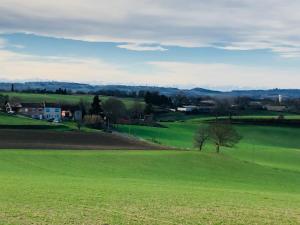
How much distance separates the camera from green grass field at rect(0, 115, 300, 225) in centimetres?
1950

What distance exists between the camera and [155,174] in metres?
52.0

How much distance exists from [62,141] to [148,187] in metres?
49.0

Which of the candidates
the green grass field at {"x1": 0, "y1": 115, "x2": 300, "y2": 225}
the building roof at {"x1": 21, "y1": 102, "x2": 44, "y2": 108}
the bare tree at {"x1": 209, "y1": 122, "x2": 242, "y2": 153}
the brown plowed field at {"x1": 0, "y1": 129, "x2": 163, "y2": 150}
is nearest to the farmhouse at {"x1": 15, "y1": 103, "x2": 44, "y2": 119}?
the building roof at {"x1": 21, "y1": 102, "x2": 44, "y2": 108}

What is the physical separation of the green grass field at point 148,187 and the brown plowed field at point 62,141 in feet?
26.3

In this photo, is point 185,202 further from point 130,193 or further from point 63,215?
point 63,215

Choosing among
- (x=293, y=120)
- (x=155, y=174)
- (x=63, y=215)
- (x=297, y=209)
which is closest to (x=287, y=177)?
(x=155, y=174)

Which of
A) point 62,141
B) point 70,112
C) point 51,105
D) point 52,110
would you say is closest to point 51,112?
point 52,110

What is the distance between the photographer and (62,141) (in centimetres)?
8038

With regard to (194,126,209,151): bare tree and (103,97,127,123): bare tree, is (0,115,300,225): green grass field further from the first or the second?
(103,97,127,123): bare tree

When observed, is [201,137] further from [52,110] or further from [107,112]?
[52,110]

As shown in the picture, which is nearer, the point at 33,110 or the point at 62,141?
the point at 62,141

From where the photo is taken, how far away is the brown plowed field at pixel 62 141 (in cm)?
7162

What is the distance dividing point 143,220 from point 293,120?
13828cm

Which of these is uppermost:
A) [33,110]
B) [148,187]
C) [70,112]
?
[33,110]
